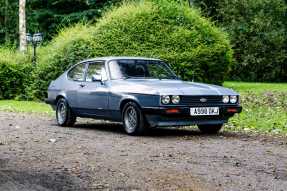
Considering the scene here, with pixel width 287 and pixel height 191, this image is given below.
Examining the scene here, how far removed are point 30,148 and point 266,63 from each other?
31.5 meters

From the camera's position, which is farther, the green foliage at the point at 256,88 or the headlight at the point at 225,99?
the green foliage at the point at 256,88

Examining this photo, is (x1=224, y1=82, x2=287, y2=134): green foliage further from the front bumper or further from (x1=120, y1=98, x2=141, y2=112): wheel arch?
(x1=120, y1=98, x2=141, y2=112): wheel arch

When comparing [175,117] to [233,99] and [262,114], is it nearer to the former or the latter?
[233,99]

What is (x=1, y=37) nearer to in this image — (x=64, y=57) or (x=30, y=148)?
(x=64, y=57)

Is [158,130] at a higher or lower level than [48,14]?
lower

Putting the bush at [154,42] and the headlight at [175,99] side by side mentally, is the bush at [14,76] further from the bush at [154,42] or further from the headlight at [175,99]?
the headlight at [175,99]

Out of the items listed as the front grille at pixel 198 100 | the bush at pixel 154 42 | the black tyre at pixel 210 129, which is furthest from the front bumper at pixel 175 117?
the bush at pixel 154 42

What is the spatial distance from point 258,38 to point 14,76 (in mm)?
18419

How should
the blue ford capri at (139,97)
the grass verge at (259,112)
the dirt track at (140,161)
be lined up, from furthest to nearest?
the grass verge at (259,112) < the blue ford capri at (139,97) < the dirt track at (140,161)

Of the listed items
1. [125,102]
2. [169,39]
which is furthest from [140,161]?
[169,39]

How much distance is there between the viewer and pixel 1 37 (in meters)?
53.5

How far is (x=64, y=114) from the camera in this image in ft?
45.1

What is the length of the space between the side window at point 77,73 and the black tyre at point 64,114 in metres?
0.53

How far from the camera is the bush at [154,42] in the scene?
23.5 metres
